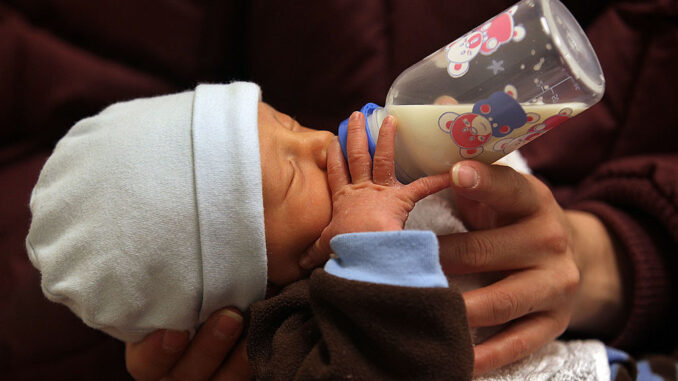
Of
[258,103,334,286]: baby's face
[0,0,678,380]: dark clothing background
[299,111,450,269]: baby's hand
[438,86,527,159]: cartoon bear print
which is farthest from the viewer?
[0,0,678,380]: dark clothing background

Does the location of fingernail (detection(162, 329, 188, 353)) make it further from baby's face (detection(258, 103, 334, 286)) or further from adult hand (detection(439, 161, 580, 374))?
adult hand (detection(439, 161, 580, 374))

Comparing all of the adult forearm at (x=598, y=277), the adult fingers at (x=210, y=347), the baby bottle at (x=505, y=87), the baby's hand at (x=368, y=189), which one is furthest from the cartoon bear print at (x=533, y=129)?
the adult fingers at (x=210, y=347)

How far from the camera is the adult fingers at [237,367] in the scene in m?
1.05

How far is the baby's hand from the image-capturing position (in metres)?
0.82

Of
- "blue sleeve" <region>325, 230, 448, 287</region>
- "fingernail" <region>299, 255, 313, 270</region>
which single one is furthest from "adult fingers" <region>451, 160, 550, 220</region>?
"fingernail" <region>299, 255, 313, 270</region>

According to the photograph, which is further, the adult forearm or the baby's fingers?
the adult forearm

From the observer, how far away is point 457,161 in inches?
32.3

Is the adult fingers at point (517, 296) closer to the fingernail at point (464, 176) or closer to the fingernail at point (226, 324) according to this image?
the fingernail at point (464, 176)

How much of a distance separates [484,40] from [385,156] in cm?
25

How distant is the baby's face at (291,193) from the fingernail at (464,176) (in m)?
0.28

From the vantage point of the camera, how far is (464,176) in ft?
2.53

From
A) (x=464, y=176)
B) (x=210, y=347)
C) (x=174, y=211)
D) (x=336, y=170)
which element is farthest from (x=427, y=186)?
(x=210, y=347)

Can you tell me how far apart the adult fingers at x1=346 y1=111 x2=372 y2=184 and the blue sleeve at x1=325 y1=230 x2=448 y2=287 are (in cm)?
15

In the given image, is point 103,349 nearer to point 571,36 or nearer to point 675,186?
point 571,36
